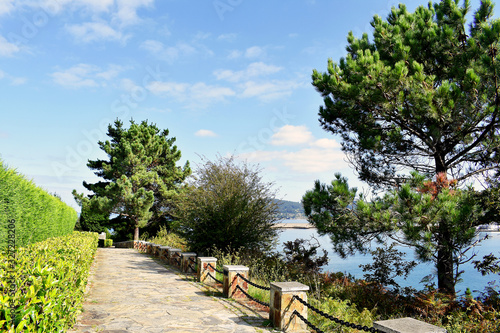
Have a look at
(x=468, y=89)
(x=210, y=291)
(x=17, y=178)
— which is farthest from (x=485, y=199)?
(x=17, y=178)

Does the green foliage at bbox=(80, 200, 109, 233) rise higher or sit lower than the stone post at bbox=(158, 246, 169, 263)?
higher

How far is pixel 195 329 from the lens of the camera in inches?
217

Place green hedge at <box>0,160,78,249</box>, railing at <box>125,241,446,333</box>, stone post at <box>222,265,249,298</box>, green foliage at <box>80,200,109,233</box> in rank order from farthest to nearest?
1. green foliage at <box>80,200,109,233</box>
2. green hedge at <box>0,160,78,249</box>
3. stone post at <box>222,265,249,298</box>
4. railing at <box>125,241,446,333</box>

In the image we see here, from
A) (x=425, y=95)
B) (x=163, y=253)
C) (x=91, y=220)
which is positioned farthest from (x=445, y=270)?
(x=91, y=220)

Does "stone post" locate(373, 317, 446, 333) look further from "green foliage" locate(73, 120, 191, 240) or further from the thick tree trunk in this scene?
"green foliage" locate(73, 120, 191, 240)

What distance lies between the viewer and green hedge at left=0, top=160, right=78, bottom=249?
8047 millimetres

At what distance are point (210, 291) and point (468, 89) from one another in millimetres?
7964

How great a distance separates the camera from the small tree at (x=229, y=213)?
500 inches

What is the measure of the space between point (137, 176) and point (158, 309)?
21.3m

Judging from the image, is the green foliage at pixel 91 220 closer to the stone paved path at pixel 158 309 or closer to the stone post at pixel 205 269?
the stone paved path at pixel 158 309

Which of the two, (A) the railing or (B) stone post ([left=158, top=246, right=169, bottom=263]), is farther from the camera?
(B) stone post ([left=158, top=246, right=169, bottom=263])

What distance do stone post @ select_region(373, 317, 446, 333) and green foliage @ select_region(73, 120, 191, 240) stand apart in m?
21.8

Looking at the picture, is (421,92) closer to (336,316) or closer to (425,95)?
(425,95)

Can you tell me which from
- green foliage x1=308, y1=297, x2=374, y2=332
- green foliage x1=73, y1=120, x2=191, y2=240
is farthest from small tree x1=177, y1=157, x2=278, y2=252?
green foliage x1=73, y1=120, x2=191, y2=240
